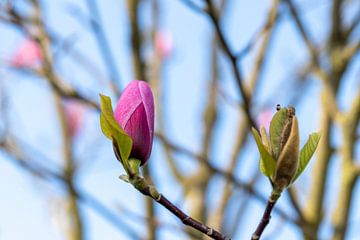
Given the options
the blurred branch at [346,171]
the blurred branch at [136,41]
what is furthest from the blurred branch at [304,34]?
the blurred branch at [136,41]

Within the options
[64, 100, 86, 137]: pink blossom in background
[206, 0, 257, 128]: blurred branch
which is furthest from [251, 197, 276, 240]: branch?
[64, 100, 86, 137]: pink blossom in background

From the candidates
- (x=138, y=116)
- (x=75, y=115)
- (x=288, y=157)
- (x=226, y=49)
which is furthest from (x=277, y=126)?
(x=75, y=115)

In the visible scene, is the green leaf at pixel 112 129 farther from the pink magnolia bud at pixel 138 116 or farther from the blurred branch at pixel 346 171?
the blurred branch at pixel 346 171

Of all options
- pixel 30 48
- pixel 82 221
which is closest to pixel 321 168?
pixel 82 221

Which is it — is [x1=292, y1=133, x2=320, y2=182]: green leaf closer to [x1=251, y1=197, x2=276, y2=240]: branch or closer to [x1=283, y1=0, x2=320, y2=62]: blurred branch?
[x1=251, y1=197, x2=276, y2=240]: branch

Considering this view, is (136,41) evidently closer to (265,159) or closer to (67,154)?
(67,154)
